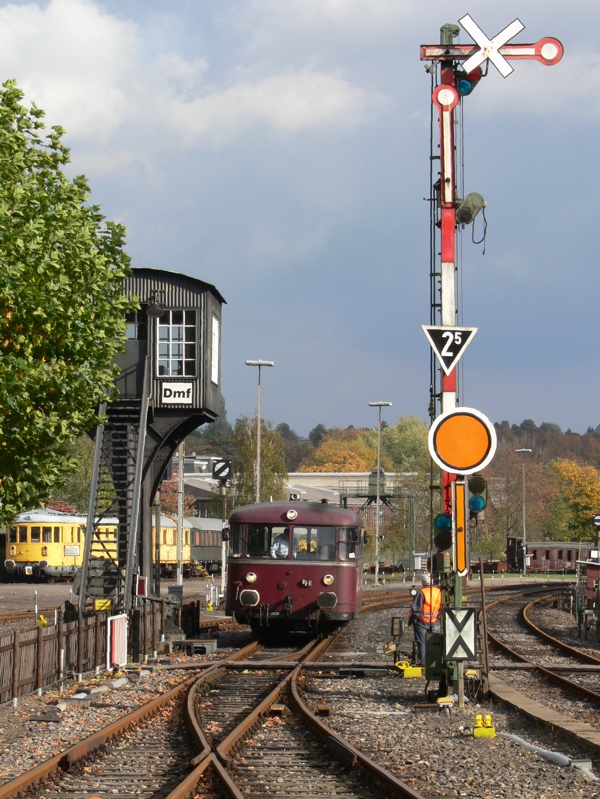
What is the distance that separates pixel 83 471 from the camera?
2963 inches

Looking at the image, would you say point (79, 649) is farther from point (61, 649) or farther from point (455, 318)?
point (455, 318)

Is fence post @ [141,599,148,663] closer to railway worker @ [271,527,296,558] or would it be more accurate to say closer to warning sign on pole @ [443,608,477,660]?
railway worker @ [271,527,296,558]

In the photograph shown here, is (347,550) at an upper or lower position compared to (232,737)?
upper

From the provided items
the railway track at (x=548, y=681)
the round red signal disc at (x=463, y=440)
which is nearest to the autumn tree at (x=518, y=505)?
the railway track at (x=548, y=681)

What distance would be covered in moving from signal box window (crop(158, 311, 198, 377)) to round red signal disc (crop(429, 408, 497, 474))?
15490 mm

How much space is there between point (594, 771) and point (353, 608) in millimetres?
14625

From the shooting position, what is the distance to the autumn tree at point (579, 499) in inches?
4419

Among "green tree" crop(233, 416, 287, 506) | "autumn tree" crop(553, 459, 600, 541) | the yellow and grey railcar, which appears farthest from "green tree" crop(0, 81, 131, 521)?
"autumn tree" crop(553, 459, 600, 541)

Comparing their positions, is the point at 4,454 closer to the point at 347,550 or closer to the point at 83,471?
the point at 347,550

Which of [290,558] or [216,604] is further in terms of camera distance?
[216,604]

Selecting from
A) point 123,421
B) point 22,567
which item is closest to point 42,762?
point 123,421

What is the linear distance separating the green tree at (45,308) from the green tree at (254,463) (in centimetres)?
5230

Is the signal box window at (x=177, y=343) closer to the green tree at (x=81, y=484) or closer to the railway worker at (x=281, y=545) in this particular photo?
the railway worker at (x=281, y=545)

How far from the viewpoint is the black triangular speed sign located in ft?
45.2
